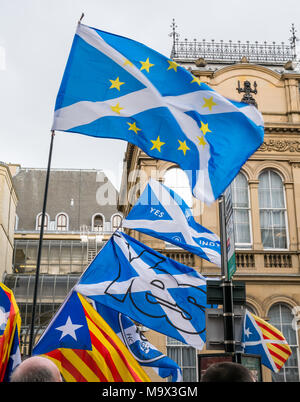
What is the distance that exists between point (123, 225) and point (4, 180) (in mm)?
23129

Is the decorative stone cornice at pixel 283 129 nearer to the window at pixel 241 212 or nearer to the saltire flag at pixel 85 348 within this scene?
the window at pixel 241 212

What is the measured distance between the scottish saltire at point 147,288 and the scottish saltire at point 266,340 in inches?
91.0

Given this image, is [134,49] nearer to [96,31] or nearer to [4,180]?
[96,31]

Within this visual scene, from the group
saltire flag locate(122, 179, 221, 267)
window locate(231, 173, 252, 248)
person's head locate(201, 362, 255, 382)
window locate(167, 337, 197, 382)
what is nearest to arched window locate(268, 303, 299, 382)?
window locate(231, 173, 252, 248)

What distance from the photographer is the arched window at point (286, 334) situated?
20000 mm

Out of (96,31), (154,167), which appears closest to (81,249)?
(154,167)

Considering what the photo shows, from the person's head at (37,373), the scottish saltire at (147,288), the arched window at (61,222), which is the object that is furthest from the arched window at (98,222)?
the person's head at (37,373)

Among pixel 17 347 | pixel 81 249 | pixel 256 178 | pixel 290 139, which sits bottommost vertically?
pixel 17 347

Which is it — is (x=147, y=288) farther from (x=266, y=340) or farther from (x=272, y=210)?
(x=272, y=210)

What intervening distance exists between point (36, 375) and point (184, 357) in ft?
55.8

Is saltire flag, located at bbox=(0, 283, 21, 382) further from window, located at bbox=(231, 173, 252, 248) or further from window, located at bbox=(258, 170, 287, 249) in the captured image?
window, located at bbox=(258, 170, 287, 249)

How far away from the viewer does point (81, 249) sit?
52.5 m

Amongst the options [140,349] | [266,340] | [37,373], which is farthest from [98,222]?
[37,373]

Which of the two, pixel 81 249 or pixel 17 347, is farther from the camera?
pixel 81 249
